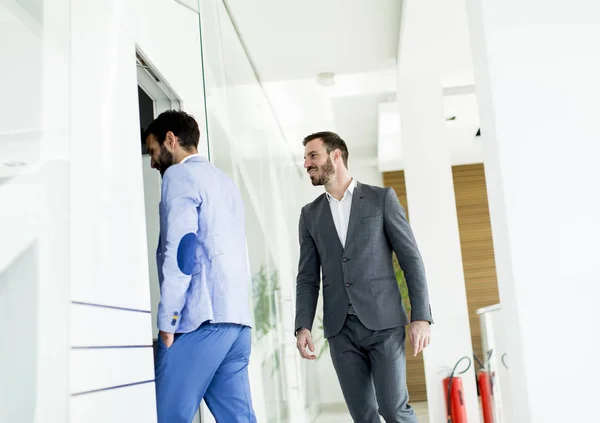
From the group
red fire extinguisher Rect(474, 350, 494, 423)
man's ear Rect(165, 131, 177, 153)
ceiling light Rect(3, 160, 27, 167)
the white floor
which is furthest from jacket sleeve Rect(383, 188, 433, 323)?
the white floor

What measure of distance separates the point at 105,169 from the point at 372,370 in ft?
4.58

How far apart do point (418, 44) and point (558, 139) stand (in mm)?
2847

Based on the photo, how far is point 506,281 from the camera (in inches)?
78.1

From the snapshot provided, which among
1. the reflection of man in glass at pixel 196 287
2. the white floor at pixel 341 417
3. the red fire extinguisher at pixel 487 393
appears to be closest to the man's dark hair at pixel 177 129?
the reflection of man in glass at pixel 196 287

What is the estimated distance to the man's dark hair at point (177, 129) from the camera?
7.40 ft

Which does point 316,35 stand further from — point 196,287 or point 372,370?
point 196,287

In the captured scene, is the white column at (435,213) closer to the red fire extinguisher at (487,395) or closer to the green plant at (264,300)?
the red fire extinguisher at (487,395)

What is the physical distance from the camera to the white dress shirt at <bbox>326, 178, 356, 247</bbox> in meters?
2.77

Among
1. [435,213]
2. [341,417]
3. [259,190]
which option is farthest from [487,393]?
[259,190]

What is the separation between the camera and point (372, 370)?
8.60 ft

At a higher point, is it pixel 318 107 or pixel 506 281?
pixel 318 107

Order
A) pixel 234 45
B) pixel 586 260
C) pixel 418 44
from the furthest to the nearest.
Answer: pixel 418 44 → pixel 234 45 → pixel 586 260

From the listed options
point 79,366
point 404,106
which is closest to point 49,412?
point 79,366

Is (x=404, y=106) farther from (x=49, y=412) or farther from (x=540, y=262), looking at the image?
(x=49, y=412)
